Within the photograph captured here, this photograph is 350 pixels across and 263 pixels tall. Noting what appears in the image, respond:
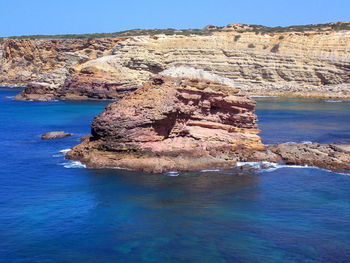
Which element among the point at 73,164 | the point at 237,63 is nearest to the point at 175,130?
the point at 73,164

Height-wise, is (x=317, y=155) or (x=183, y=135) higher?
(x=183, y=135)

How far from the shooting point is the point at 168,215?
19.9m

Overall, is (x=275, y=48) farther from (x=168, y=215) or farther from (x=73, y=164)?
(x=168, y=215)

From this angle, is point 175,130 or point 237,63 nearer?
point 175,130

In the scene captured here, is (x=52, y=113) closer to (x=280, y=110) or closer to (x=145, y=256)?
(x=280, y=110)

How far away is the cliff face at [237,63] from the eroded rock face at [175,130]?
169 ft

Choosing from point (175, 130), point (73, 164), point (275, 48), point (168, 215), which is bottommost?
point (168, 215)

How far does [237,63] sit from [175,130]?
212 feet

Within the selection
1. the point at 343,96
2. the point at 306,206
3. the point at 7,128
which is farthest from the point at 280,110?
the point at 306,206

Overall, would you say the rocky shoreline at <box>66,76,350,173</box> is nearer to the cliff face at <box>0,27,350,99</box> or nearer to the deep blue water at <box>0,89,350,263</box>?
the deep blue water at <box>0,89,350,263</box>

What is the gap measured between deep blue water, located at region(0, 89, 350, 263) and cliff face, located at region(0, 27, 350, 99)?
51522mm

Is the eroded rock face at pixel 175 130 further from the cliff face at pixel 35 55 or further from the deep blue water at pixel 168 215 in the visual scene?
the cliff face at pixel 35 55

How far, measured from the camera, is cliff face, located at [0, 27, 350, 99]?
82875 millimetres

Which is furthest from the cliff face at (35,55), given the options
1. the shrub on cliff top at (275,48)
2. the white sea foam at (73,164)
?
the white sea foam at (73,164)
